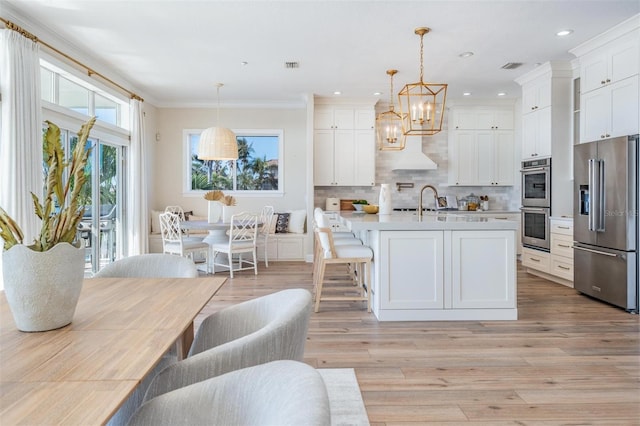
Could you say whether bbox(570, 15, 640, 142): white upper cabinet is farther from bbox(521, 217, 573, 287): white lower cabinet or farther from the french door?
the french door

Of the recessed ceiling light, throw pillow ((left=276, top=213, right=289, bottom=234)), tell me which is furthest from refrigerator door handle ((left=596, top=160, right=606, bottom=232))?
throw pillow ((left=276, top=213, right=289, bottom=234))

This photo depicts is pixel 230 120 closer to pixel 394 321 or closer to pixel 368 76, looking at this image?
pixel 368 76

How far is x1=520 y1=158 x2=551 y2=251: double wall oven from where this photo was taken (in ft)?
17.0

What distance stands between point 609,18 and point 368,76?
2808 millimetres

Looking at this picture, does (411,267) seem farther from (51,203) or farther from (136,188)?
(136,188)

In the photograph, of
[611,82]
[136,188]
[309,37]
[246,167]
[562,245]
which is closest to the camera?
[611,82]

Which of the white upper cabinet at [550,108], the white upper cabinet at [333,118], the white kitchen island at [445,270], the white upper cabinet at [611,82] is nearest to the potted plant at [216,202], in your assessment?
the white upper cabinet at [333,118]

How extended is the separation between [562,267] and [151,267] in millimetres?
4791

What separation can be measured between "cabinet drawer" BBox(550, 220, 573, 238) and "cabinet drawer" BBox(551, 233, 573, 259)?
48mm

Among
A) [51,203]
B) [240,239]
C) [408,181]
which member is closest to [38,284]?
[51,203]

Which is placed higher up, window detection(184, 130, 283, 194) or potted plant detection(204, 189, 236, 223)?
window detection(184, 130, 283, 194)

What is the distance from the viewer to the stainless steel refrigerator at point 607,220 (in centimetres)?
366

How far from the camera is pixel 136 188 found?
19.8 feet

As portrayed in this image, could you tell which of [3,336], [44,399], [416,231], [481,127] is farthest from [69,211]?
[481,127]
